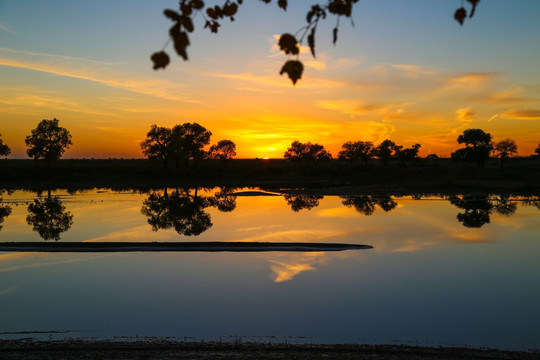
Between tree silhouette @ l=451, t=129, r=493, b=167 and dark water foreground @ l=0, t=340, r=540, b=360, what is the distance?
355 feet

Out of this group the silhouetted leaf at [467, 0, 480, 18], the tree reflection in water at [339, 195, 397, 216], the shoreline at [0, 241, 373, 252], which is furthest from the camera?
the tree reflection in water at [339, 195, 397, 216]

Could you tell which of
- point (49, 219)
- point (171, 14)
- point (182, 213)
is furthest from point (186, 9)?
point (49, 219)

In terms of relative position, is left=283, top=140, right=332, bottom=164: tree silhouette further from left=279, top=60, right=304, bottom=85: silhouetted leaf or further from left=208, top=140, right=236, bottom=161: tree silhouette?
left=279, top=60, right=304, bottom=85: silhouetted leaf

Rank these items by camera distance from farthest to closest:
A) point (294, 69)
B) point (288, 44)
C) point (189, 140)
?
point (189, 140)
point (288, 44)
point (294, 69)

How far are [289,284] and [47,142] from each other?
7797cm

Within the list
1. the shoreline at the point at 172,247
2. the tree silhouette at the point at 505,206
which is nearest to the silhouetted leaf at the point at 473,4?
the shoreline at the point at 172,247

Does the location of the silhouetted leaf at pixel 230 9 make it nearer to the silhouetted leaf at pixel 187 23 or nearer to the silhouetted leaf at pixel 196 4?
the silhouetted leaf at pixel 196 4

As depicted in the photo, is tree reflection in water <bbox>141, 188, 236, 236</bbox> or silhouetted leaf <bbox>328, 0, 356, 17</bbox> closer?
silhouetted leaf <bbox>328, 0, 356, 17</bbox>

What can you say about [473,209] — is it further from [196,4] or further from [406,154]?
[406,154]

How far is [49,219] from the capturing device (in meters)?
30.9

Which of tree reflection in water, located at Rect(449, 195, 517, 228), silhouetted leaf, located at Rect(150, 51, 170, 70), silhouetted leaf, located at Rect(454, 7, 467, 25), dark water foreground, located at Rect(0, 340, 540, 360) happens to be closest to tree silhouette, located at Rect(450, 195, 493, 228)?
tree reflection in water, located at Rect(449, 195, 517, 228)

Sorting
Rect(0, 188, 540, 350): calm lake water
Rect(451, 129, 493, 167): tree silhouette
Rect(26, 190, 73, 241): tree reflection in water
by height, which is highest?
Rect(451, 129, 493, 167): tree silhouette

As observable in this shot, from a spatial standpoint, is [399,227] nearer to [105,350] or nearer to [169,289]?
[169,289]

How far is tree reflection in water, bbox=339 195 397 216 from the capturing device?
3700 centimetres
